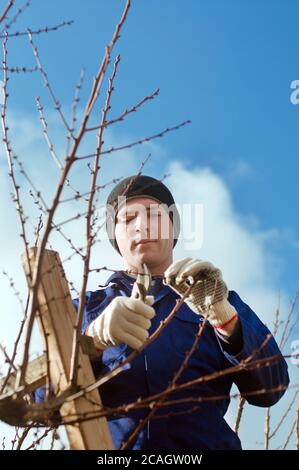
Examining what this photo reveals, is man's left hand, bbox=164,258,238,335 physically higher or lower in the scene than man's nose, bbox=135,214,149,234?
lower

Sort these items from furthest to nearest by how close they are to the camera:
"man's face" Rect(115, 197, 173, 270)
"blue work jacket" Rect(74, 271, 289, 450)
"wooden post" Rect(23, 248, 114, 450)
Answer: "man's face" Rect(115, 197, 173, 270) < "blue work jacket" Rect(74, 271, 289, 450) < "wooden post" Rect(23, 248, 114, 450)

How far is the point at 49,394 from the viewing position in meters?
2.33

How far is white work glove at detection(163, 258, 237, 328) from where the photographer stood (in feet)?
9.43

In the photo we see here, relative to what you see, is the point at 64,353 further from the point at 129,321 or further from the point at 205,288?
the point at 205,288

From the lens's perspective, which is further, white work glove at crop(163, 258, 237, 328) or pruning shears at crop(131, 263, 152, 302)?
white work glove at crop(163, 258, 237, 328)

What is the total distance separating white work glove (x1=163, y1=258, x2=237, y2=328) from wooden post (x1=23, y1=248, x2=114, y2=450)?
501mm

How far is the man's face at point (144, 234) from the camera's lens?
3.58m

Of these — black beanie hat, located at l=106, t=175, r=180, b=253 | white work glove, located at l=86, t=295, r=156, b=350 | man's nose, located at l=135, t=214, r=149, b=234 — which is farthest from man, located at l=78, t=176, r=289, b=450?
black beanie hat, located at l=106, t=175, r=180, b=253

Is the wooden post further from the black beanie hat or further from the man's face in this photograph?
the black beanie hat

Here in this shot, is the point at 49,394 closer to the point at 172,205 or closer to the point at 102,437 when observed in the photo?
the point at 102,437

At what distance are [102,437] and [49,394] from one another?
280mm

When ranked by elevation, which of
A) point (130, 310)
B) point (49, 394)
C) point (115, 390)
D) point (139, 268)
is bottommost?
point (49, 394)
